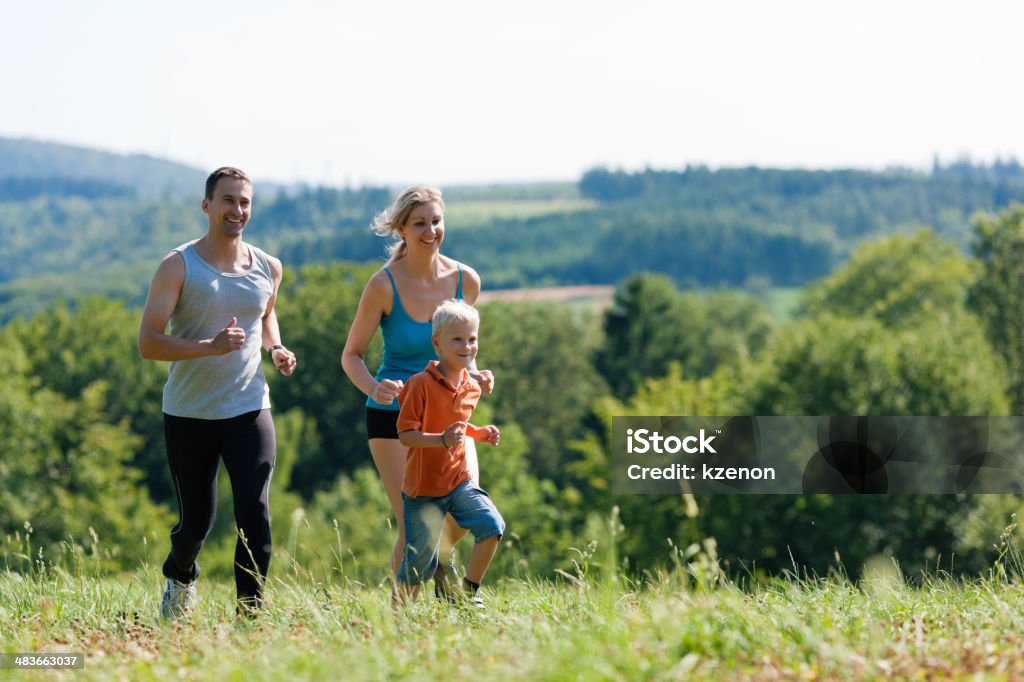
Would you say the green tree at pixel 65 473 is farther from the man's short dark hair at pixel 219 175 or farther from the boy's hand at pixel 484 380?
the boy's hand at pixel 484 380

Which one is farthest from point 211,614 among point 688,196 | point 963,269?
point 688,196

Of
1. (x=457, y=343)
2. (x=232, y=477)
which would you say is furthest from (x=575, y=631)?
(x=232, y=477)

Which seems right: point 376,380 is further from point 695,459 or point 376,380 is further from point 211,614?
point 695,459

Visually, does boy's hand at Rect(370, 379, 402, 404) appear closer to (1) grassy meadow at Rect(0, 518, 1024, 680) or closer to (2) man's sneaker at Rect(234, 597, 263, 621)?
(1) grassy meadow at Rect(0, 518, 1024, 680)

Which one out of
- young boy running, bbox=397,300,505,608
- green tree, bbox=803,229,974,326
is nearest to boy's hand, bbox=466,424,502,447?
young boy running, bbox=397,300,505,608

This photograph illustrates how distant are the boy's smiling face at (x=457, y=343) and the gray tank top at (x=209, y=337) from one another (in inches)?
44.1

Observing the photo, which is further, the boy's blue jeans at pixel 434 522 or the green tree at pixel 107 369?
the green tree at pixel 107 369

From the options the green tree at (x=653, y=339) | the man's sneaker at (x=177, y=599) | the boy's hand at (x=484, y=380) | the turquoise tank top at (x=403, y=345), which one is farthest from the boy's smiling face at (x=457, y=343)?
the green tree at (x=653, y=339)

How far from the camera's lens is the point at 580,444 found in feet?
131

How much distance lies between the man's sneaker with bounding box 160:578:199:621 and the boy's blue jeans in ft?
3.73

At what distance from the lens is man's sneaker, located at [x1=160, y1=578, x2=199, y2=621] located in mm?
5749

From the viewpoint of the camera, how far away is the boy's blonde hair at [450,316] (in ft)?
18.3

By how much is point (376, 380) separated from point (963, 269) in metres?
50.9

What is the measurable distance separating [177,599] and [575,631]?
8.01 ft
